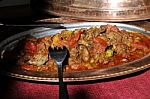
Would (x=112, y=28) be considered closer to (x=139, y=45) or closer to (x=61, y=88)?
(x=139, y=45)

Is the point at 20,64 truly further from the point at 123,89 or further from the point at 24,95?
the point at 123,89

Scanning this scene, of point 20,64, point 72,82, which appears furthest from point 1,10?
point 72,82

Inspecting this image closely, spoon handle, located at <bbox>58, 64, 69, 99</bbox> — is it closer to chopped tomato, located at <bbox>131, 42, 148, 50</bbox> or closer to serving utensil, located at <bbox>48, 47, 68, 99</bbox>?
serving utensil, located at <bbox>48, 47, 68, 99</bbox>

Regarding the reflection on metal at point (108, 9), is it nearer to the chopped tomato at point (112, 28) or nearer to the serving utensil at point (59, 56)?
the chopped tomato at point (112, 28)

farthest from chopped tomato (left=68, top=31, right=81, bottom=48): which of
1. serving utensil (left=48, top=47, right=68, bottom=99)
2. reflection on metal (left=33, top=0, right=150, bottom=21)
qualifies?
reflection on metal (left=33, top=0, right=150, bottom=21)

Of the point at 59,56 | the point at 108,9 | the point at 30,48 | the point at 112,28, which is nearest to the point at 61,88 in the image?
the point at 59,56

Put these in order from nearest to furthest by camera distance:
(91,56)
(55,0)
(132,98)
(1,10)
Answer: (132,98) < (91,56) < (55,0) < (1,10)

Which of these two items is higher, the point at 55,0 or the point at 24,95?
the point at 55,0

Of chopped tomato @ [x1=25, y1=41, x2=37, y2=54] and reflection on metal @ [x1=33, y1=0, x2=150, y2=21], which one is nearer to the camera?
chopped tomato @ [x1=25, y1=41, x2=37, y2=54]
